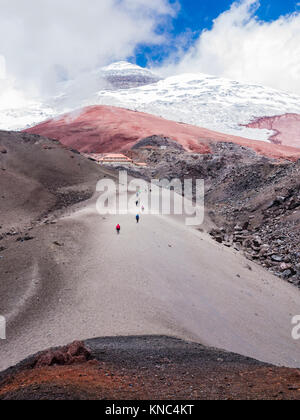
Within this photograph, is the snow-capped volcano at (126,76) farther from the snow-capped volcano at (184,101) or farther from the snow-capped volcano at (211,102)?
the snow-capped volcano at (211,102)

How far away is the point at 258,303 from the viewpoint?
9789 mm

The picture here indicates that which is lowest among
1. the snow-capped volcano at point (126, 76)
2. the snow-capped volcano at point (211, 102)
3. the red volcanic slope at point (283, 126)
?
the red volcanic slope at point (283, 126)

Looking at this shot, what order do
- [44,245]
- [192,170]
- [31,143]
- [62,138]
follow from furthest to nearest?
[62,138] → [192,170] → [31,143] → [44,245]

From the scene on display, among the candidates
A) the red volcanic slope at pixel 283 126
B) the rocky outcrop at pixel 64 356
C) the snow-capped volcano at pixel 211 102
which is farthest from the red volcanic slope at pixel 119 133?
the rocky outcrop at pixel 64 356

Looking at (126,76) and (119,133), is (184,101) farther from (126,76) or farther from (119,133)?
(119,133)

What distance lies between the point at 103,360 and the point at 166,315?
2607mm


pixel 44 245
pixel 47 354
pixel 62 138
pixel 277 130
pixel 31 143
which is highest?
pixel 277 130

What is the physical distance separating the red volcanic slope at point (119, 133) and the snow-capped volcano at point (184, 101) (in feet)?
47.0

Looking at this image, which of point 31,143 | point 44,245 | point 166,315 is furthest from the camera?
point 31,143

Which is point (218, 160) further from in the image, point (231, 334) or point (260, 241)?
point (231, 334)

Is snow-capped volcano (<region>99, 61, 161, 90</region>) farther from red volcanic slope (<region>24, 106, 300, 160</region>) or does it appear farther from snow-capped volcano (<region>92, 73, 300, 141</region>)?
red volcanic slope (<region>24, 106, 300, 160</region>)

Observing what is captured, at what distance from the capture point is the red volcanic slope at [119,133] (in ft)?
135

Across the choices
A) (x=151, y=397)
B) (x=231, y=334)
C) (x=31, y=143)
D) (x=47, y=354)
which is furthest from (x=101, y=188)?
(x=151, y=397)

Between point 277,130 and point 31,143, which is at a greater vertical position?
point 277,130
